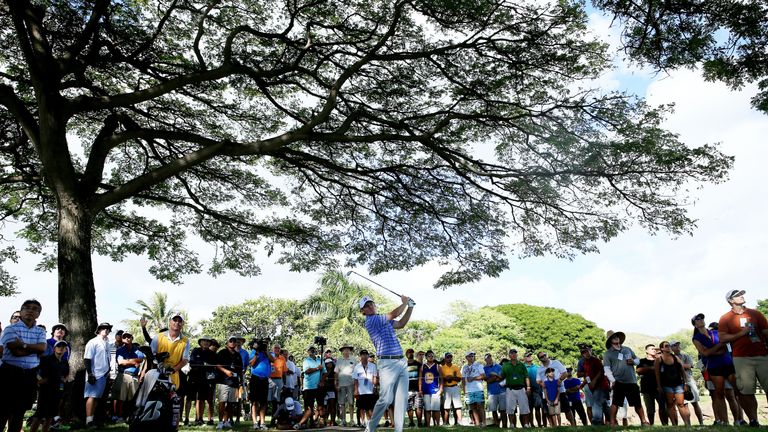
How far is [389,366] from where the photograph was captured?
7570mm

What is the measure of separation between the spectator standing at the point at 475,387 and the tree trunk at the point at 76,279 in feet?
28.5

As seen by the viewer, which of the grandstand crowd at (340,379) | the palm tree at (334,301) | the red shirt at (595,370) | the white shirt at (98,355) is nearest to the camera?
the grandstand crowd at (340,379)

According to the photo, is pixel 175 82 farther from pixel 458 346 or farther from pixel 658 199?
pixel 458 346

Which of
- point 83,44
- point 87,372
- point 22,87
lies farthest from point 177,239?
point 87,372

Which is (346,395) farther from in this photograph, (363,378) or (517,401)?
(517,401)

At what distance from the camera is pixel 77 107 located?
40.2ft

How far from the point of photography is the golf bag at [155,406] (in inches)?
256

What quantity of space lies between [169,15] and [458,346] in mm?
31691

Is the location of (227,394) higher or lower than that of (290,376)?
lower

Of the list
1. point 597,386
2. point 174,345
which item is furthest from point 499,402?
point 174,345

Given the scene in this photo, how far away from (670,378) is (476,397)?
4.97 metres

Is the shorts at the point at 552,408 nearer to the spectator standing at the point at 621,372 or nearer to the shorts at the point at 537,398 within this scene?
the shorts at the point at 537,398

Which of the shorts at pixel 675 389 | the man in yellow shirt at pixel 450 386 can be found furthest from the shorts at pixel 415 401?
the shorts at pixel 675 389

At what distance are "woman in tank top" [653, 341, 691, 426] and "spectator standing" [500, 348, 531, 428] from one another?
3.54m
